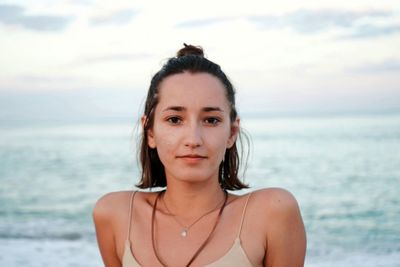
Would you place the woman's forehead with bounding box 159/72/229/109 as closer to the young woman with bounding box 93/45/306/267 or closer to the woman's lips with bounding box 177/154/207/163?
the young woman with bounding box 93/45/306/267

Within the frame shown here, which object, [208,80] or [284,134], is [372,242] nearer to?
[208,80]

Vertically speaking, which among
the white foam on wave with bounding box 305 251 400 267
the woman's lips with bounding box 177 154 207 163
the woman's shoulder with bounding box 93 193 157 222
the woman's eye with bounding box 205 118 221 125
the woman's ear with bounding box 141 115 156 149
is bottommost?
the white foam on wave with bounding box 305 251 400 267

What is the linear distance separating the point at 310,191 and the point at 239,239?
44.0 feet

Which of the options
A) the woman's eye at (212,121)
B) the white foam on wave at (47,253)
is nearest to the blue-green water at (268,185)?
the white foam on wave at (47,253)

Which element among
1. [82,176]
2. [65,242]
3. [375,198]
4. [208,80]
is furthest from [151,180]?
[82,176]

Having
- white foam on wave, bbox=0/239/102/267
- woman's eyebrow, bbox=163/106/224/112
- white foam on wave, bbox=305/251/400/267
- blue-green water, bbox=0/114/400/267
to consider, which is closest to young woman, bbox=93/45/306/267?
woman's eyebrow, bbox=163/106/224/112

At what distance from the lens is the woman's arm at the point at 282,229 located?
2.64 m

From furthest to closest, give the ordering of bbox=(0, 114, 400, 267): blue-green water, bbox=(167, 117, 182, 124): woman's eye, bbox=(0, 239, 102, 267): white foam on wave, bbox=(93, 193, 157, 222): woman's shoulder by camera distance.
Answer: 1. bbox=(0, 114, 400, 267): blue-green water
2. bbox=(0, 239, 102, 267): white foam on wave
3. bbox=(93, 193, 157, 222): woman's shoulder
4. bbox=(167, 117, 182, 124): woman's eye

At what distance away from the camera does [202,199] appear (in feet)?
9.08

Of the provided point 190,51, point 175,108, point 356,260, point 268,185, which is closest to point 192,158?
point 175,108

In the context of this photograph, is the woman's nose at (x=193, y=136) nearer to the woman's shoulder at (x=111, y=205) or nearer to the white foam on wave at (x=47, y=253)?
the woman's shoulder at (x=111, y=205)

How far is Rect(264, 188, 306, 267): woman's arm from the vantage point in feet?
8.65

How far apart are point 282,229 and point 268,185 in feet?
46.9

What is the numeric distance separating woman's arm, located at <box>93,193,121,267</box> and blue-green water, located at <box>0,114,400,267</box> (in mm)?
335
